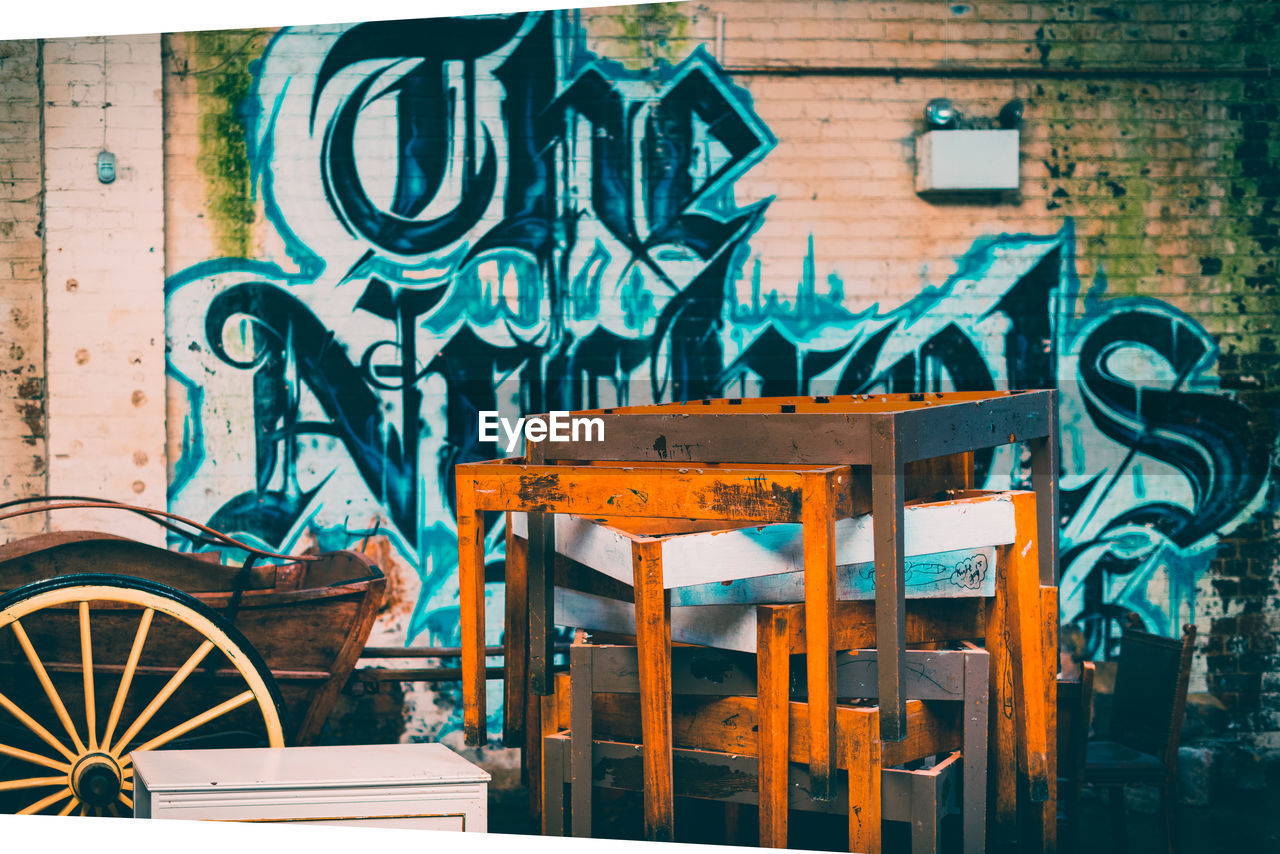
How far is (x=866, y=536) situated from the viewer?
3.15m

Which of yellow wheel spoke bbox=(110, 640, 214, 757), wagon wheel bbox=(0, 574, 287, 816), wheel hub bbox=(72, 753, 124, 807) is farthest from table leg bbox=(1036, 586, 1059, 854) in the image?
wheel hub bbox=(72, 753, 124, 807)

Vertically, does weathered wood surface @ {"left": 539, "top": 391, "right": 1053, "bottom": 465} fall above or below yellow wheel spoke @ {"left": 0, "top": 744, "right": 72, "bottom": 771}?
above

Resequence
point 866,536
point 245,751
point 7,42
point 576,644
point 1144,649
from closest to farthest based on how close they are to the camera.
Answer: point 866,536 < point 576,644 < point 245,751 < point 1144,649 < point 7,42

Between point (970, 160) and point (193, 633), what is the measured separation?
12.1ft

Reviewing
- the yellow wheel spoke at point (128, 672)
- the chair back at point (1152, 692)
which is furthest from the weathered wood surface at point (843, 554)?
the yellow wheel spoke at point (128, 672)

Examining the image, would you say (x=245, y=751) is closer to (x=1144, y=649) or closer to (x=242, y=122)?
(x=242, y=122)

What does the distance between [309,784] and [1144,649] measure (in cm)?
293

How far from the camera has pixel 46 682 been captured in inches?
161

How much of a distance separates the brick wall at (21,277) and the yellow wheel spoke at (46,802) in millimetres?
1454

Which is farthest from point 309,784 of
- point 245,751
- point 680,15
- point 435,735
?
point 680,15

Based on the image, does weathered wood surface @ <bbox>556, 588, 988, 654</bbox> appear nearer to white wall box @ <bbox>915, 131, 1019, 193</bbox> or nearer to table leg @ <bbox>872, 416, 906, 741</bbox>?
table leg @ <bbox>872, 416, 906, 741</bbox>

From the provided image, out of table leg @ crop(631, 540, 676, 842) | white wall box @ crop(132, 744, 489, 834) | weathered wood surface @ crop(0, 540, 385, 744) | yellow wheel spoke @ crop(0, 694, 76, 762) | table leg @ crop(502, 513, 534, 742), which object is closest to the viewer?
table leg @ crop(631, 540, 676, 842)

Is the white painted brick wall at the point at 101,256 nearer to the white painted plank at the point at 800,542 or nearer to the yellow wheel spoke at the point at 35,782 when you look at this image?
the yellow wheel spoke at the point at 35,782

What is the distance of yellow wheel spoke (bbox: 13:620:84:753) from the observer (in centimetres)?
406
